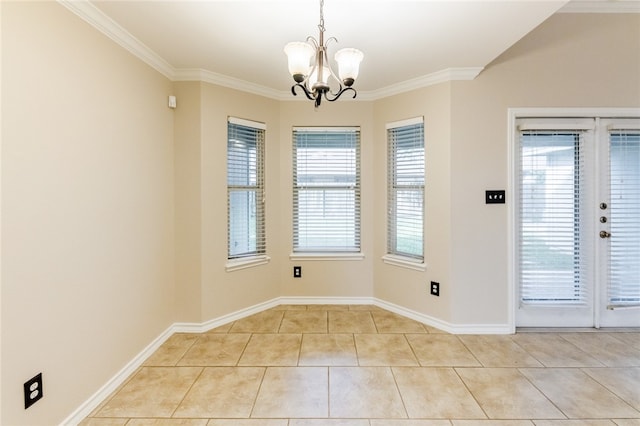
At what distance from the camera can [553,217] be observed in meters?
2.94

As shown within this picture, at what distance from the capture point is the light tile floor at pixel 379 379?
184cm

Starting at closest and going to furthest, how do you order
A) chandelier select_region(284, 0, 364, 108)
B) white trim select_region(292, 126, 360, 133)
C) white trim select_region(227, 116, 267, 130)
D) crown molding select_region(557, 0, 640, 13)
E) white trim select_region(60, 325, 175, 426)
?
chandelier select_region(284, 0, 364, 108) → white trim select_region(60, 325, 175, 426) → crown molding select_region(557, 0, 640, 13) → white trim select_region(227, 116, 267, 130) → white trim select_region(292, 126, 360, 133)

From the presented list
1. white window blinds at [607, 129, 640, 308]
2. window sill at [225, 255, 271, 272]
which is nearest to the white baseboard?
window sill at [225, 255, 271, 272]

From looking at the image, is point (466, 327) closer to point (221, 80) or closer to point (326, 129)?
point (326, 129)

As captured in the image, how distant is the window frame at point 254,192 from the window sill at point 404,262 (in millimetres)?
1375

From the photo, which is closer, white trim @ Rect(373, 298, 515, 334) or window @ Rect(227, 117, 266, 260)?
white trim @ Rect(373, 298, 515, 334)

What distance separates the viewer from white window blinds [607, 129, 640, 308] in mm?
2908

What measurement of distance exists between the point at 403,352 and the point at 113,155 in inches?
106

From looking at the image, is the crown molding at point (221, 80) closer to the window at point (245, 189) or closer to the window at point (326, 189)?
the window at point (245, 189)

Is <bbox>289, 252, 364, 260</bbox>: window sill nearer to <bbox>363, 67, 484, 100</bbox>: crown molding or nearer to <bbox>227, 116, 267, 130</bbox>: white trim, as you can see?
<bbox>227, 116, 267, 130</bbox>: white trim

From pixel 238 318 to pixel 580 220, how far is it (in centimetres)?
352

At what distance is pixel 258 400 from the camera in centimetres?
198

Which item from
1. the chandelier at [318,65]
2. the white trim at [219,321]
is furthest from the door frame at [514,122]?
the white trim at [219,321]

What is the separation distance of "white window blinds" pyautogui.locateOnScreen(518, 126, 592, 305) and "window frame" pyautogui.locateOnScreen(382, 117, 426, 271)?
905 millimetres
